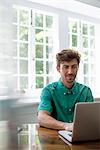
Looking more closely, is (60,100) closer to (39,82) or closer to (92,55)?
(39,82)

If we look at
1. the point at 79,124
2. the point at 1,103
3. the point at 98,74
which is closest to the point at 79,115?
the point at 79,124

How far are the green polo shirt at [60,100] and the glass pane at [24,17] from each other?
1.68m

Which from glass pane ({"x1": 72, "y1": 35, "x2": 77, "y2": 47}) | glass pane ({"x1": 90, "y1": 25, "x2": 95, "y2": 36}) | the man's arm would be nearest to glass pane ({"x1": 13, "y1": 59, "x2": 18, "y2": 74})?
the man's arm

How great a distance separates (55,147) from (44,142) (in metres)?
0.12

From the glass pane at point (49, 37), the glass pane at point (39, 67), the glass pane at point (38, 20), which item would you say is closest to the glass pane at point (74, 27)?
the glass pane at point (49, 37)

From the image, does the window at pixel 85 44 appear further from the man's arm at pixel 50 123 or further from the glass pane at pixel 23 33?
the man's arm at pixel 50 123

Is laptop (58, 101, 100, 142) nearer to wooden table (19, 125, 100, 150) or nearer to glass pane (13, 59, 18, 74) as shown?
wooden table (19, 125, 100, 150)

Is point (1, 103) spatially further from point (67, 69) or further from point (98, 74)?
point (98, 74)

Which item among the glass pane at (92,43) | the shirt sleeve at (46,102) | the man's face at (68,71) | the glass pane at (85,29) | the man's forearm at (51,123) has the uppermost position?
the glass pane at (85,29)

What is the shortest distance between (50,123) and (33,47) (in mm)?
2067

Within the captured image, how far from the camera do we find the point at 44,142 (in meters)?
1.37

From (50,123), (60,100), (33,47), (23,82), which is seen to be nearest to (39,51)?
(33,47)

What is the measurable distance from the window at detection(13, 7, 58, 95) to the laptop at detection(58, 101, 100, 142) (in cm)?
207

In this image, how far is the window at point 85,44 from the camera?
14.7 feet
